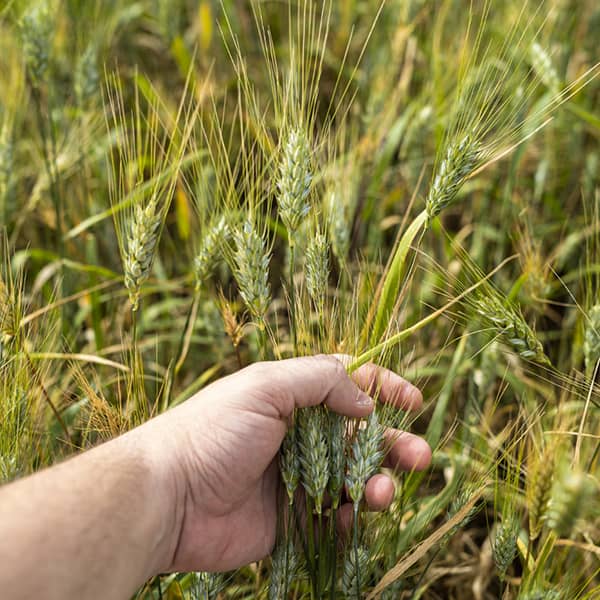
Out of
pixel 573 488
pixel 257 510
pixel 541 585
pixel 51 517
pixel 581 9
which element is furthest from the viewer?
pixel 581 9

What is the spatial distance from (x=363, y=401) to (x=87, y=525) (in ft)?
1.59

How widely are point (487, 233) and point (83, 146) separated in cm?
116

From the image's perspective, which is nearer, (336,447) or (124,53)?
(336,447)

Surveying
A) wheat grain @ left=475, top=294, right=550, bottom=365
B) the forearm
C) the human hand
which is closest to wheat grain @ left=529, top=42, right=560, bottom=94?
wheat grain @ left=475, top=294, right=550, bottom=365

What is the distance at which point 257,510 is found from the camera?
1354 millimetres

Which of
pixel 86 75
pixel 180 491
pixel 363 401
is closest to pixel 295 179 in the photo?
pixel 363 401

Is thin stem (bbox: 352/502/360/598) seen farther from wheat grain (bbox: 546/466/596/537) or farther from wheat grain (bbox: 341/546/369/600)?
wheat grain (bbox: 546/466/596/537)

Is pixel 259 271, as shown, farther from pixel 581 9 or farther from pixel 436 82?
pixel 581 9

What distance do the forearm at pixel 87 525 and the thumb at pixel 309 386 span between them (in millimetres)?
226

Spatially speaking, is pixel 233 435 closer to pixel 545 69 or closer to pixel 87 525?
pixel 87 525

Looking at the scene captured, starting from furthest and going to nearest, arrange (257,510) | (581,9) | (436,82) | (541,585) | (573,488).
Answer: (581,9)
(436,82)
(257,510)
(541,585)
(573,488)

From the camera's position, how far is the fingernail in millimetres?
1218

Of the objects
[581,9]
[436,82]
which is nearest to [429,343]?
[436,82]

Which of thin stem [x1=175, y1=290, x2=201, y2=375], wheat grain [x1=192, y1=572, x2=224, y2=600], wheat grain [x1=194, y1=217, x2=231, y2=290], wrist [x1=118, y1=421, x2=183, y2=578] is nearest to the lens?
wrist [x1=118, y1=421, x2=183, y2=578]
